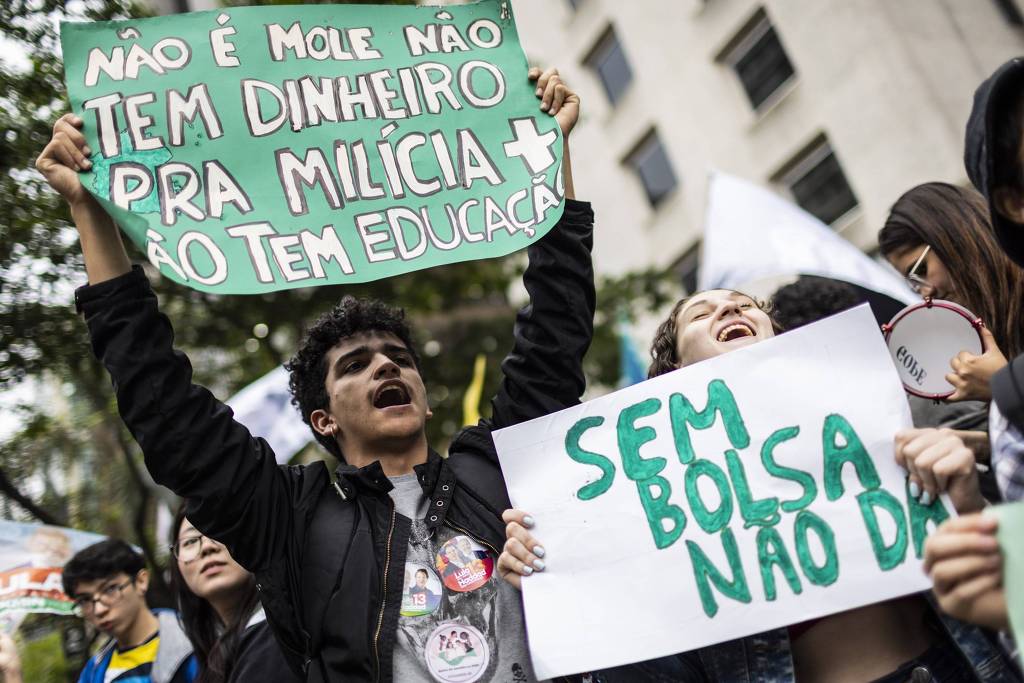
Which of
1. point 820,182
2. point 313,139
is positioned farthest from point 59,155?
point 820,182

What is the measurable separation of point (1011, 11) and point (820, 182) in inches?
128

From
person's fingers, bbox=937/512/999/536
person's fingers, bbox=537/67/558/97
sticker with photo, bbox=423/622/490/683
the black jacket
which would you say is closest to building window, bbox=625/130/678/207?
person's fingers, bbox=537/67/558/97

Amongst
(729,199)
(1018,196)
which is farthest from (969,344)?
(729,199)

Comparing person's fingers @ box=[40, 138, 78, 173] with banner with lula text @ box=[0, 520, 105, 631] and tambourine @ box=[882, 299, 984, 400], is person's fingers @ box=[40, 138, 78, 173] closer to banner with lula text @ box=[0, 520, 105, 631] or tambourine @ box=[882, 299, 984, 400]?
tambourine @ box=[882, 299, 984, 400]

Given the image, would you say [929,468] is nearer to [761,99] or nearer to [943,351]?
[943,351]

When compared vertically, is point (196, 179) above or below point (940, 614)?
above

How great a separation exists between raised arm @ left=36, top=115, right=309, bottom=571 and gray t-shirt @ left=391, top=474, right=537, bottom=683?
0.35 metres

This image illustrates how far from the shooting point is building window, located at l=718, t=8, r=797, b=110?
42.0 ft

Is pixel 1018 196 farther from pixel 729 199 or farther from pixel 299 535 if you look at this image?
pixel 729 199

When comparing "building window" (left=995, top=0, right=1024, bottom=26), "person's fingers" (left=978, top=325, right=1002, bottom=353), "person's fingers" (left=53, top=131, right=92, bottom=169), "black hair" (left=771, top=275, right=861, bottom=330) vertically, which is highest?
"building window" (left=995, top=0, right=1024, bottom=26)

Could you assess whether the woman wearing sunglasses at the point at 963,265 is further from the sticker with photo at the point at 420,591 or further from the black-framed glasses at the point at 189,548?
the black-framed glasses at the point at 189,548

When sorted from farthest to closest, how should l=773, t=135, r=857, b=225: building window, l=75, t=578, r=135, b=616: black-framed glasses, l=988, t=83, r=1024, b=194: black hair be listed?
l=773, t=135, r=857, b=225: building window
l=75, t=578, r=135, b=616: black-framed glasses
l=988, t=83, r=1024, b=194: black hair

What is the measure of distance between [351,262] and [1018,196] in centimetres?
141

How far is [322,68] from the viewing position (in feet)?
7.68
